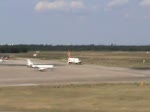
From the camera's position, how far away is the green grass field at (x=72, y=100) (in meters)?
30.2

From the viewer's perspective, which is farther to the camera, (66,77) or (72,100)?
(66,77)

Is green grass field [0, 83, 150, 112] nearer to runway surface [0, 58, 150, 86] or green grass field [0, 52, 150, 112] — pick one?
green grass field [0, 52, 150, 112]

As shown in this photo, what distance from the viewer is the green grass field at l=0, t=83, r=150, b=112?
30202 millimetres

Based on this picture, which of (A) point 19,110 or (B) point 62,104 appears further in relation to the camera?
(B) point 62,104

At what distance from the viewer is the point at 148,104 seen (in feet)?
106

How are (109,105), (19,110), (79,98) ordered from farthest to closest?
1. (79,98)
2. (109,105)
3. (19,110)

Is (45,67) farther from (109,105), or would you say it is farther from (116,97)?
(109,105)

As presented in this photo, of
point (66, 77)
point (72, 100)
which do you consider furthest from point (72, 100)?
point (66, 77)

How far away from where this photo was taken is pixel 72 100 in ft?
117

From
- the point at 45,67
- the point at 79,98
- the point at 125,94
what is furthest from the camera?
the point at 45,67

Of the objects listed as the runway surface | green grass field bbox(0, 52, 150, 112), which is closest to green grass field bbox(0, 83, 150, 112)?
green grass field bbox(0, 52, 150, 112)

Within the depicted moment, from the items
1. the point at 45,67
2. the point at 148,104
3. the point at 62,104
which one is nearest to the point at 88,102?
the point at 62,104

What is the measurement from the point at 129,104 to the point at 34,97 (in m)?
8.48

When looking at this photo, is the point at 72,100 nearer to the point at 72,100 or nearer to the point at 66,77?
the point at 72,100
